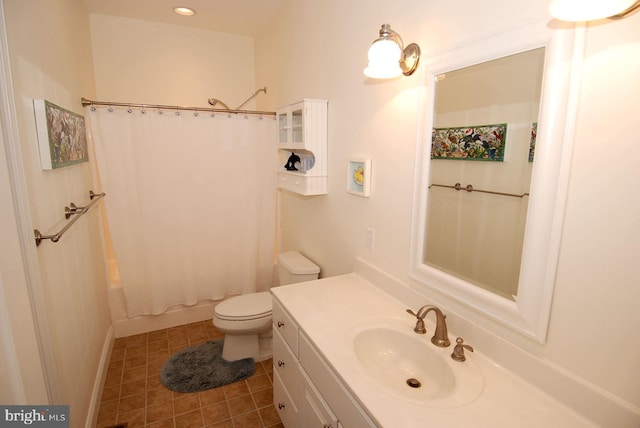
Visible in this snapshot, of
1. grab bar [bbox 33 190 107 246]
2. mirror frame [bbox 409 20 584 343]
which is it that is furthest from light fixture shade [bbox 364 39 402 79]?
grab bar [bbox 33 190 107 246]

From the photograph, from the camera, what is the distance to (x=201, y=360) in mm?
2398

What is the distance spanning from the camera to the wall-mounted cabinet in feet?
6.69

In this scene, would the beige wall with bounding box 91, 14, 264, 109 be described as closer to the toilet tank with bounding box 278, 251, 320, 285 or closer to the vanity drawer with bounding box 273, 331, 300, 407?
the toilet tank with bounding box 278, 251, 320, 285

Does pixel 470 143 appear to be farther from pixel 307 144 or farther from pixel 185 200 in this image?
pixel 185 200

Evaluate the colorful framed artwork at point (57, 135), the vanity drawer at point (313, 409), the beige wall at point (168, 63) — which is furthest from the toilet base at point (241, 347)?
the beige wall at point (168, 63)

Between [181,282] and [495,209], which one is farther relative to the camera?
[181,282]

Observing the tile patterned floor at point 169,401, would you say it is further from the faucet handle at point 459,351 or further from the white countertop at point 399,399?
the faucet handle at point 459,351

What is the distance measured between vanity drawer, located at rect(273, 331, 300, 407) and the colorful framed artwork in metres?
1.29

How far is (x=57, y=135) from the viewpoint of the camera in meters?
1.53

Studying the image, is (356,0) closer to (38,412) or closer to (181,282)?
(38,412)

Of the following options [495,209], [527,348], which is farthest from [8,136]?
[527,348]

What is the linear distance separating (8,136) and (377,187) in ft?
4.60

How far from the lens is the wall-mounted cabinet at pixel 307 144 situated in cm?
204

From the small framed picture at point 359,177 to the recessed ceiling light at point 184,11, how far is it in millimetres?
1928
